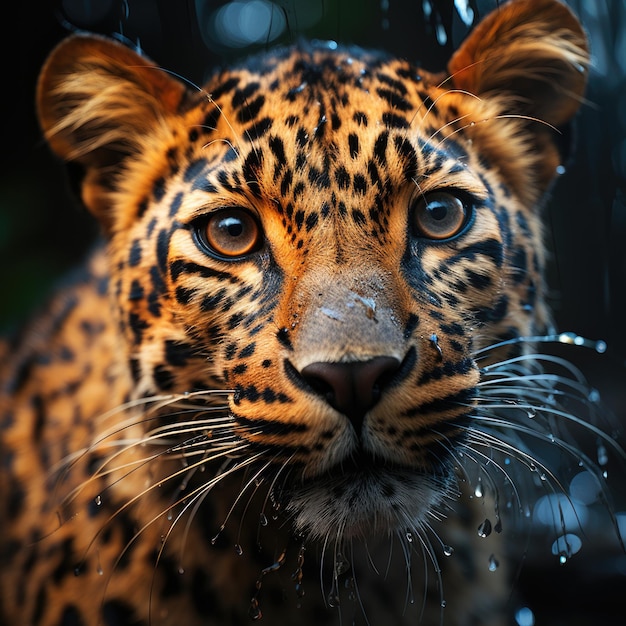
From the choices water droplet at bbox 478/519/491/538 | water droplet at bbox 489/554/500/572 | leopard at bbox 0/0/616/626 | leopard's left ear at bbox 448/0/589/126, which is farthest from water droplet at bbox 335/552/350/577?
leopard's left ear at bbox 448/0/589/126

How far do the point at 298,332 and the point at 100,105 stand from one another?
0.68 meters

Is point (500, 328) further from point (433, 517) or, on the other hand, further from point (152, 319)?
point (152, 319)

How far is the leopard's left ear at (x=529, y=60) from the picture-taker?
4.54 feet

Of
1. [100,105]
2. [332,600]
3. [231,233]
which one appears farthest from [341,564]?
[100,105]

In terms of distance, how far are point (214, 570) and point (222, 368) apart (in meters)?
0.44

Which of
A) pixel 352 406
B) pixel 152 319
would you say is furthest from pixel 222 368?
pixel 352 406

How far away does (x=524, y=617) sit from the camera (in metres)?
1.82

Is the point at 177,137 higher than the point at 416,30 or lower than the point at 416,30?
lower

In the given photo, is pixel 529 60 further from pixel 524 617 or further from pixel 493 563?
pixel 524 617

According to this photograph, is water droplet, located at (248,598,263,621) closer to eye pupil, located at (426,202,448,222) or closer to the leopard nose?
the leopard nose

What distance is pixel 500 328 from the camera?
53.7 inches

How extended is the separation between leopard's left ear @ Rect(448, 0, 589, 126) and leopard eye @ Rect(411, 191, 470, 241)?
27 centimetres

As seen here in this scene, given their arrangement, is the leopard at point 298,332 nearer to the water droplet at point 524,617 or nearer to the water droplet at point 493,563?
the water droplet at point 493,563

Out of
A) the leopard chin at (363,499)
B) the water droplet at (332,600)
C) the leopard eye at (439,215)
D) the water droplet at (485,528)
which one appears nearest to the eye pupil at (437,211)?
the leopard eye at (439,215)
